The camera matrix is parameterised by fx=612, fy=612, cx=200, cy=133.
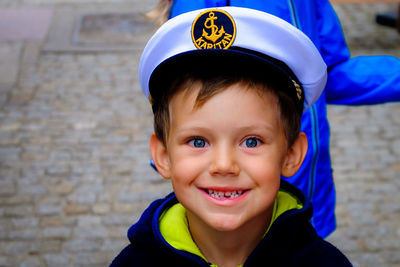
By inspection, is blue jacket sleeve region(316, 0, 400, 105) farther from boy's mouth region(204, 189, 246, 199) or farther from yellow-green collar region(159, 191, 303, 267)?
boy's mouth region(204, 189, 246, 199)

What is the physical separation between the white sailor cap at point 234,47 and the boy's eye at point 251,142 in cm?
18

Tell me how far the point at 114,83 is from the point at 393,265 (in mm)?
3751

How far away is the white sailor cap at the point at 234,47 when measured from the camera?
62.6 inches

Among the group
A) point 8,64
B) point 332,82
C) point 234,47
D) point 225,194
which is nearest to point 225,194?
point 225,194

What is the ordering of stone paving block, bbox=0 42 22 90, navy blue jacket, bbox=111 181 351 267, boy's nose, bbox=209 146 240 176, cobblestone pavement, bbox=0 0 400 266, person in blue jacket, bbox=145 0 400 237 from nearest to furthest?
1. boy's nose, bbox=209 146 240 176
2. navy blue jacket, bbox=111 181 351 267
3. person in blue jacket, bbox=145 0 400 237
4. cobblestone pavement, bbox=0 0 400 266
5. stone paving block, bbox=0 42 22 90

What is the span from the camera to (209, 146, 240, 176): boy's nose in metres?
1.55

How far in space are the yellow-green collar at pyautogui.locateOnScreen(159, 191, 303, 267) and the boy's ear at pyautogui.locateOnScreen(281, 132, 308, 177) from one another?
137 mm

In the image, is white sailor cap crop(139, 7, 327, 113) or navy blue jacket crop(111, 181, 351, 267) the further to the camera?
navy blue jacket crop(111, 181, 351, 267)

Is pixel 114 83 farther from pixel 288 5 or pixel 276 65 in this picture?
pixel 276 65

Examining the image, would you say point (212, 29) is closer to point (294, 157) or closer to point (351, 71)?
point (294, 157)

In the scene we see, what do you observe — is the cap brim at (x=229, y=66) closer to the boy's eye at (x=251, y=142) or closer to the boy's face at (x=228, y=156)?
the boy's face at (x=228, y=156)

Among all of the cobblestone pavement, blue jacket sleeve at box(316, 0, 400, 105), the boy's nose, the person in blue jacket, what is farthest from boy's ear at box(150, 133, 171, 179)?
the cobblestone pavement

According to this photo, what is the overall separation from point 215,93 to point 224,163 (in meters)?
0.19

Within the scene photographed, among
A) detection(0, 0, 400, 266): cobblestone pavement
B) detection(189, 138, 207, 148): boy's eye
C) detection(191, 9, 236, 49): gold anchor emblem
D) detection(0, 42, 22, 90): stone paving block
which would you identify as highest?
detection(191, 9, 236, 49): gold anchor emblem
